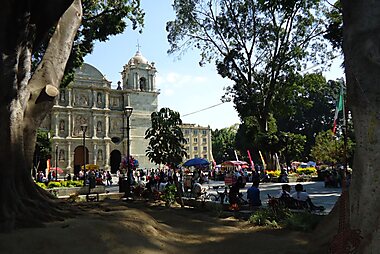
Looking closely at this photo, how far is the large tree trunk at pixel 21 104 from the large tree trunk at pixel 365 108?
5.41 metres

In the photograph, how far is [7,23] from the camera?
688 cm

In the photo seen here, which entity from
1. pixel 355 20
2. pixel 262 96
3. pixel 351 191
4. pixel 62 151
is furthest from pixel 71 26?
pixel 62 151

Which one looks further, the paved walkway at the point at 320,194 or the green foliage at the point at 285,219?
the paved walkway at the point at 320,194

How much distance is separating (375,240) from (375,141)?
1140 mm

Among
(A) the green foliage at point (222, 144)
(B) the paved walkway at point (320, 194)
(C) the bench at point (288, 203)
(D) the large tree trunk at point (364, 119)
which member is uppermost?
(A) the green foliage at point (222, 144)

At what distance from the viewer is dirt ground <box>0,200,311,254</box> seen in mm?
5711

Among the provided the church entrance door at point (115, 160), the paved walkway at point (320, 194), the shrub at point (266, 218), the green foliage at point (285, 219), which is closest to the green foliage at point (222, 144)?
the church entrance door at point (115, 160)

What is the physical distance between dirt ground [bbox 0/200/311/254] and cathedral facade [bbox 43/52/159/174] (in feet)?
147

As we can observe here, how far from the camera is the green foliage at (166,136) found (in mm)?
13703

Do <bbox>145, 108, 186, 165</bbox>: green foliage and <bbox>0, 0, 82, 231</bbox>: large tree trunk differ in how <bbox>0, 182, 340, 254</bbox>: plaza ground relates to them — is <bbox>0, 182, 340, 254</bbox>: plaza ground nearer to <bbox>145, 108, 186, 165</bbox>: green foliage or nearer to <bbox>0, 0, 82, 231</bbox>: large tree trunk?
<bbox>0, 0, 82, 231</bbox>: large tree trunk

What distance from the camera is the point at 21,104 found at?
7.57m

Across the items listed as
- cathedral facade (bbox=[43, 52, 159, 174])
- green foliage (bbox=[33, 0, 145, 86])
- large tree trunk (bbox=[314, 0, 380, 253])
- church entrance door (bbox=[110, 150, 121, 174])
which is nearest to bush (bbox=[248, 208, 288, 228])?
large tree trunk (bbox=[314, 0, 380, 253])

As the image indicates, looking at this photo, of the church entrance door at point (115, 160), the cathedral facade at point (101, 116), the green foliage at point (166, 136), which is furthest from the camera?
the church entrance door at point (115, 160)

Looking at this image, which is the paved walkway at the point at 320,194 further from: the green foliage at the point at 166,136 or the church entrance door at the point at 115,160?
the church entrance door at the point at 115,160
